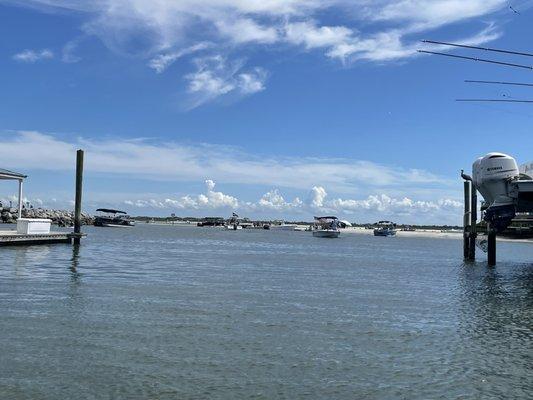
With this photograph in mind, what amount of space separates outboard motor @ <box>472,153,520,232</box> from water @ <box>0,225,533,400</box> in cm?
1968

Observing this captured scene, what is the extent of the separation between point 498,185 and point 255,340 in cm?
4075

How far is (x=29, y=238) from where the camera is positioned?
2021 inches

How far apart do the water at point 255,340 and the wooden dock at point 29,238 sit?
19.4m

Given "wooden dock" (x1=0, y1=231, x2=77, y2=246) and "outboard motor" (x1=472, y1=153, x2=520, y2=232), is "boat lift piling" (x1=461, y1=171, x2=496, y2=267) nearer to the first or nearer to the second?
"outboard motor" (x1=472, y1=153, x2=520, y2=232)

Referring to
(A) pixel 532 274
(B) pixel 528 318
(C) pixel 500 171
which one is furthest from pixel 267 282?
(C) pixel 500 171

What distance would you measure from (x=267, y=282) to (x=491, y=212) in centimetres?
2691

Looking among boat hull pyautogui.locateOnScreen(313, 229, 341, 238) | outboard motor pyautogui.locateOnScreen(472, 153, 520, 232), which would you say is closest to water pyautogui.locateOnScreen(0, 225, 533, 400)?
outboard motor pyautogui.locateOnScreen(472, 153, 520, 232)

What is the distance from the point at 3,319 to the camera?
57.7ft

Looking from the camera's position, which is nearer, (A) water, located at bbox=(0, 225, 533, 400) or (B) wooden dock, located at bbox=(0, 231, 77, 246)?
(A) water, located at bbox=(0, 225, 533, 400)

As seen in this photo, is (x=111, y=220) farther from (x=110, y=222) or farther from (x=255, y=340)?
(x=255, y=340)

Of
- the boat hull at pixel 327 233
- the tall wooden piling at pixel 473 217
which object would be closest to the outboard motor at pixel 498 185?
the tall wooden piling at pixel 473 217

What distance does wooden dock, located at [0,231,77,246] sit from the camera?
48.3 meters

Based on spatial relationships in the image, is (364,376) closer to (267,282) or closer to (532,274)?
(267,282)

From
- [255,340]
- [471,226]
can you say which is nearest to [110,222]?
[471,226]
